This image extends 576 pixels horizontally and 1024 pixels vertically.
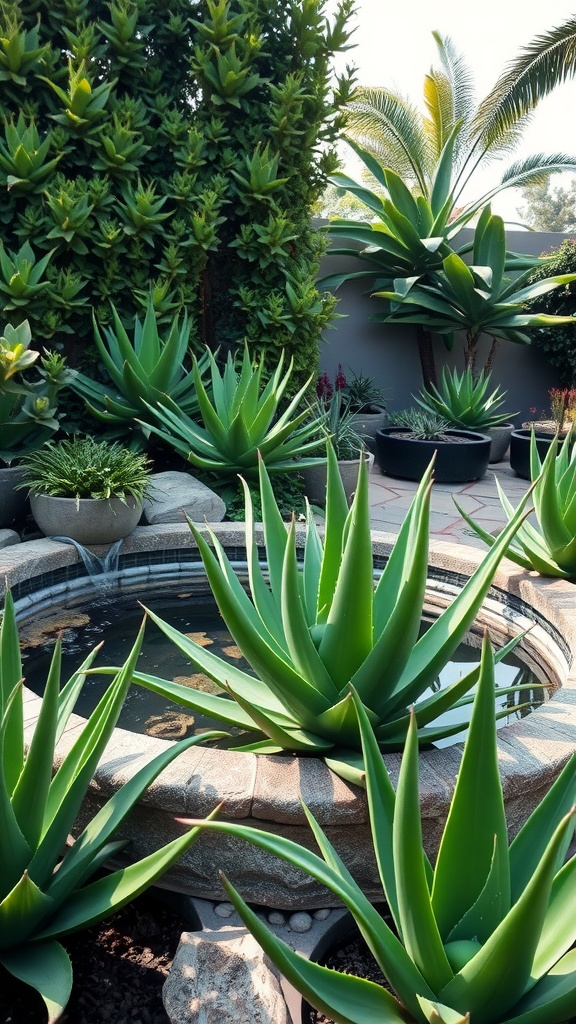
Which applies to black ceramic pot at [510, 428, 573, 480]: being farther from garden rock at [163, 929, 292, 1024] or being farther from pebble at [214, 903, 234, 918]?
garden rock at [163, 929, 292, 1024]

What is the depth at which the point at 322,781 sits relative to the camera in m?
1.66

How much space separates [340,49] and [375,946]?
5710 millimetres

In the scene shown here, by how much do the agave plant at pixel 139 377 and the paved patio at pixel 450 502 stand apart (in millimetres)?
1627

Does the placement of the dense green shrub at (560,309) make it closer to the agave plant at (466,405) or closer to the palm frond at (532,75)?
the agave plant at (466,405)

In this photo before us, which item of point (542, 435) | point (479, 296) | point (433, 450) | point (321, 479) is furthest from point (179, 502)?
point (479, 296)

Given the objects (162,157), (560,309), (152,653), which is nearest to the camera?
(152,653)

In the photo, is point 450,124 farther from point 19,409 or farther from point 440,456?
point 19,409

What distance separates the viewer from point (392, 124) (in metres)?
10.9

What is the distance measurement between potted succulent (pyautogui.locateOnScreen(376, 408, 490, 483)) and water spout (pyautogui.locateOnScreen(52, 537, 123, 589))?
3735 mm

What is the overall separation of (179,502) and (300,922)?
2533mm

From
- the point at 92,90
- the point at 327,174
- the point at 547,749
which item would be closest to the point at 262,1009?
the point at 547,749

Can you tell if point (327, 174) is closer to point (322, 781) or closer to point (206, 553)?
point (206, 553)

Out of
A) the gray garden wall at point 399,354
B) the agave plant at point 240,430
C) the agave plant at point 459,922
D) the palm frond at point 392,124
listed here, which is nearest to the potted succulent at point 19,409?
the agave plant at point 240,430

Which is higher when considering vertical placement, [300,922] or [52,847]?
[52,847]
